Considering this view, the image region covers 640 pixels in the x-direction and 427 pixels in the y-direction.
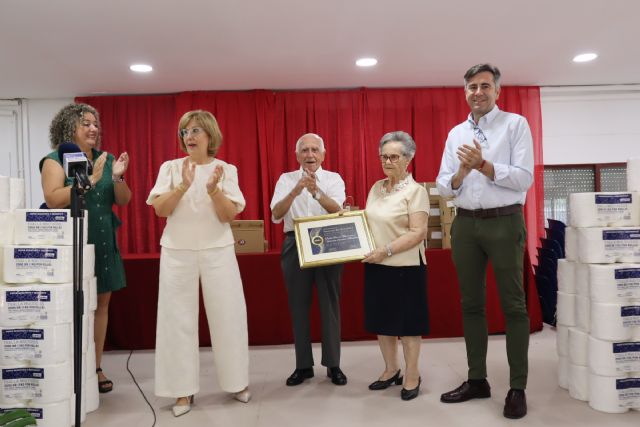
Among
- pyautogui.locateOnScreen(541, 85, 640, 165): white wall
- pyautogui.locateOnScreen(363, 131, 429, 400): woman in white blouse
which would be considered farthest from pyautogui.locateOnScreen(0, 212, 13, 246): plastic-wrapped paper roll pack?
pyautogui.locateOnScreen(541, 85, 640, 165): white wall

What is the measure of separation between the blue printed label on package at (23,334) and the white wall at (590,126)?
5.71 meters

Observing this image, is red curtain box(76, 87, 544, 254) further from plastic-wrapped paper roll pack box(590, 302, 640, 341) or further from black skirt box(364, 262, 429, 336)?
plastic-wrapped paper roll pack box(590, 302, 640, 341)

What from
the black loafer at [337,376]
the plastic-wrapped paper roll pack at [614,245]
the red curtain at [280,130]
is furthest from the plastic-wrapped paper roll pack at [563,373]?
the red curtain at [280,130]

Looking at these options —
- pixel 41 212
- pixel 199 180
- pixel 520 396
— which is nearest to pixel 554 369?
pixel 520 396

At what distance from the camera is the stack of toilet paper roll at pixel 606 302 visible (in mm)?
2371

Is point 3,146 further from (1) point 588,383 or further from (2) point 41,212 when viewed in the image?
(1) point 588,383

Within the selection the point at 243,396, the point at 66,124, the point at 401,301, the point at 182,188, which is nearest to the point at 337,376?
the point at 243,396

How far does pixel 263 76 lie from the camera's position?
511cm

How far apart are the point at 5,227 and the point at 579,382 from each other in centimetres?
304

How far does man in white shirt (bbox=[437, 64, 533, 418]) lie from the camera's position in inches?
90.7

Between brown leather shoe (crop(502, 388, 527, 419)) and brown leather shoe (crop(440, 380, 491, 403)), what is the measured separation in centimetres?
21

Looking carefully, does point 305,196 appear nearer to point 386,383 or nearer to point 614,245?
point 386,383

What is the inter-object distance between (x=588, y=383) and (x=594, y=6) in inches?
106

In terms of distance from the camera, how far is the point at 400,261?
2.52 m
